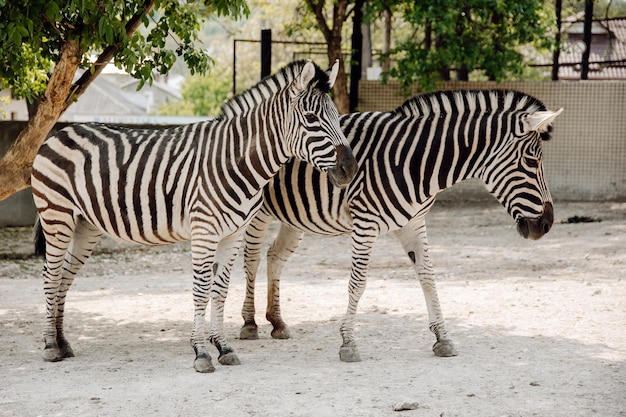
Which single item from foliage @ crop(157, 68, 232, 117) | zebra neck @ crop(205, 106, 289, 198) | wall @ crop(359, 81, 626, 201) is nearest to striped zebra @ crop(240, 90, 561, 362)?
zebra neck @ crop(205, 106, 289, 198)

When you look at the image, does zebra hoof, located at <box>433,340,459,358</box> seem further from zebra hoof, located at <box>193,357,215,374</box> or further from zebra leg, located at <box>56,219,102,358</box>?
zebra leg, located at <box>56,219,102,358</box>

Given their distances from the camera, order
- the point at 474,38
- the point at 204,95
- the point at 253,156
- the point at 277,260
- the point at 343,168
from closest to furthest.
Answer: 1. the point at 343,168
2. the point at 253,156
3. the point at 277,260
4. the point at 474,38
5. the point at 204,95

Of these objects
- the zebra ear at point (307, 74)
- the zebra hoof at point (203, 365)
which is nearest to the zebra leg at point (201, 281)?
the zebra hoof at point (203, 365)

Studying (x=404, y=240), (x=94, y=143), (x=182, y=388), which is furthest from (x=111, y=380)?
(x=404, y=240)

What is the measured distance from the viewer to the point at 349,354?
627 centimetres

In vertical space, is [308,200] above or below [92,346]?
above

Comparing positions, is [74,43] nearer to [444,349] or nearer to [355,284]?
[355,284]

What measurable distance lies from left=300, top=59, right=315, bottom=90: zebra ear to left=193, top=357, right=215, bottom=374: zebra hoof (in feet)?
Result: 6.74

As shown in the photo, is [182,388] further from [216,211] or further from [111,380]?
[216,211]

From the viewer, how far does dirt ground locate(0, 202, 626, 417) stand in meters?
5.28

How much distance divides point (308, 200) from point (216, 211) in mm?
907

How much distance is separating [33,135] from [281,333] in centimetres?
295

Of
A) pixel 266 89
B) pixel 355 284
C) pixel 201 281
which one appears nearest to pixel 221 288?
pixel 201 281

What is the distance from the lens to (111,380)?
227 inches
